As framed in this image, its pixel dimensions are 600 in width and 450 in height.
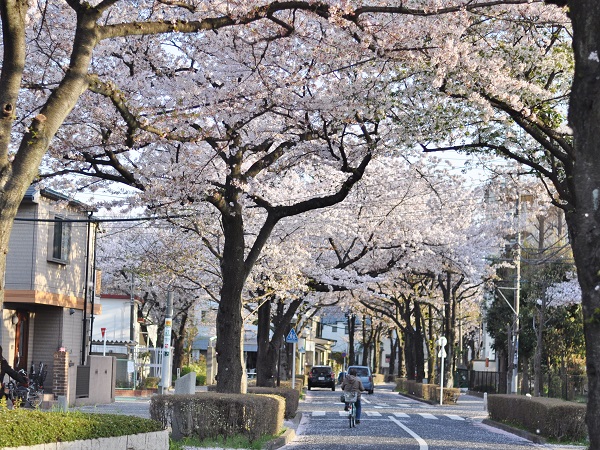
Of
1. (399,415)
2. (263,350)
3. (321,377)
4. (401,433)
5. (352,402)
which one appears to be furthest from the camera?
(321,377)

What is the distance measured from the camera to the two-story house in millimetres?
27453

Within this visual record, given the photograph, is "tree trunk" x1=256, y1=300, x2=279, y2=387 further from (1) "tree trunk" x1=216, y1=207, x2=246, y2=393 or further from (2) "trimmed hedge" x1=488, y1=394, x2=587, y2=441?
(1) "tree trunk" x1=216, y1=207, x2=246, y2=393

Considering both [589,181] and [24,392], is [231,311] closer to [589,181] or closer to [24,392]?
[24,392]

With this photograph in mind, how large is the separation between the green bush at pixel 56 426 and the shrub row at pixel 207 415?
4.33 meters

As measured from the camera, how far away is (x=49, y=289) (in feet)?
95.2

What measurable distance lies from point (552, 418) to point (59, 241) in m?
17.0

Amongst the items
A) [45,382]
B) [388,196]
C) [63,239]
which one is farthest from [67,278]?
[388,196]

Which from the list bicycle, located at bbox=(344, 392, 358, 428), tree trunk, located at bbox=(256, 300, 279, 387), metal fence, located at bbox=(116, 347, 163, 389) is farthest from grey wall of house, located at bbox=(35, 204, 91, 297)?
bicycle, located at bbox=(344, 392, 358, 428)

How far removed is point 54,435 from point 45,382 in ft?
69.4

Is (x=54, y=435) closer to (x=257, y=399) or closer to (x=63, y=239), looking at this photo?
(x=257, y=399)

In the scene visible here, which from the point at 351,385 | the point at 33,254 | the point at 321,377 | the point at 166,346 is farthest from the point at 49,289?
the point at 321,377

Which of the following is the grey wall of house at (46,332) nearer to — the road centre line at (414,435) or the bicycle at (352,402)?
the bicycle at (352,402)

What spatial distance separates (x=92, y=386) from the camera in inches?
1144

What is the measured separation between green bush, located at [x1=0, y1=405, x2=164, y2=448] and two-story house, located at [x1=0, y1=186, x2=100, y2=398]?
15599mm
